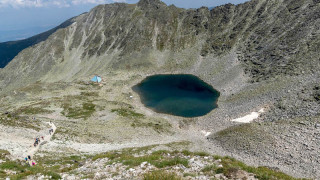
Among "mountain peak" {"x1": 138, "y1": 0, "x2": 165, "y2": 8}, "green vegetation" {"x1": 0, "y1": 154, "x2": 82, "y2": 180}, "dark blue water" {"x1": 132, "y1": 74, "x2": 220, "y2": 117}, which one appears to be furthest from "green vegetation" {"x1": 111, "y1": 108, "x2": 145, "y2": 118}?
"mountain peak" {"x1": 138, "y1": 0, "x2": 165, "y2": 8}

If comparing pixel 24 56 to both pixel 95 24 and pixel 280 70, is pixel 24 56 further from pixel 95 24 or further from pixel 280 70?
pixel 280 70

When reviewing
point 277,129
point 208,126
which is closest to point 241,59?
point 208,126

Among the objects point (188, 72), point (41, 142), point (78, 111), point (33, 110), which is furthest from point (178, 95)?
point (41, 142)

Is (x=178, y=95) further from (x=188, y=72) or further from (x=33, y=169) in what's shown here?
(x=33, y=169)

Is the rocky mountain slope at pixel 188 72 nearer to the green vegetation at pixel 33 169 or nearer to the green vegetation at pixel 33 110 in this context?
the green vegetation at pixel 33 110

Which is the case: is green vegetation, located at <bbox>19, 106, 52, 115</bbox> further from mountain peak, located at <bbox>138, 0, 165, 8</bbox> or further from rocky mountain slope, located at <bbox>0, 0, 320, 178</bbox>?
mountain peak, located at <bbox>138, 0, 165, 8</bbox>

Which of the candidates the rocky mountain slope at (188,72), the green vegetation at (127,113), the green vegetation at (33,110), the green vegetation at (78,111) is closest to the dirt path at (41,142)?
the rocky mountain slope at (188,72)
